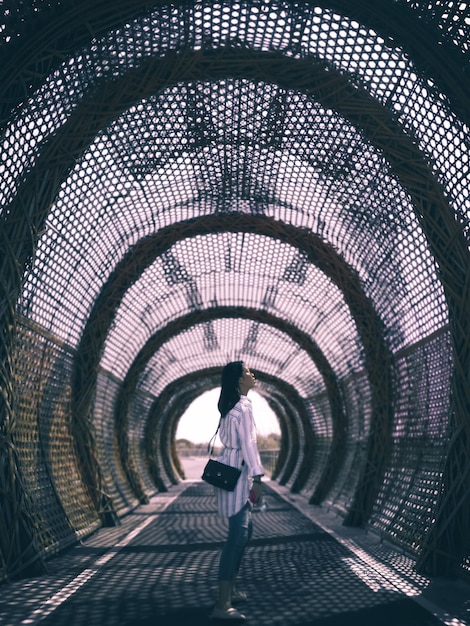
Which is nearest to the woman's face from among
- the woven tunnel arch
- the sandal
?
the sandal

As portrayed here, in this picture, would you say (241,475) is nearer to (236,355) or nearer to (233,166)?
(233,166)

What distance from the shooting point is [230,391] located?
22.0ft

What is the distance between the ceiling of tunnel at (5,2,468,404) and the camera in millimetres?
7883

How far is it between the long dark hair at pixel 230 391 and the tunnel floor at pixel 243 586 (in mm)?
1896

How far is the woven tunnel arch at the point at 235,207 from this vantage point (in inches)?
303

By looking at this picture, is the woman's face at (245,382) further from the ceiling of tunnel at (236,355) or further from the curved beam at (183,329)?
the ceiling of tunnel at (236,355)

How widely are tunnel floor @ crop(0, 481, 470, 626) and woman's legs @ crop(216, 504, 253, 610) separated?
27 centimetres

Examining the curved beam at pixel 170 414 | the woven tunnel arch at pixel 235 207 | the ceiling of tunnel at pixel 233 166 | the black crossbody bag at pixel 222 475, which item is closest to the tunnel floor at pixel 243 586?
the woven tunnel arch at pixel 235 207

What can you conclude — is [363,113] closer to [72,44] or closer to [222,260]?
[72,44]

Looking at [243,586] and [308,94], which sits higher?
[308,94]

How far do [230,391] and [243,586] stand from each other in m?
2.54

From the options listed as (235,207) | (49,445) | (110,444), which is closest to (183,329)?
(110,444)

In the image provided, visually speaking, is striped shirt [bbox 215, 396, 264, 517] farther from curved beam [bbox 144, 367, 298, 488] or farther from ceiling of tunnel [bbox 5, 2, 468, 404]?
curved beam [bbox 144, 367, 298, 488]

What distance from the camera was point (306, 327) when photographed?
21391mm
